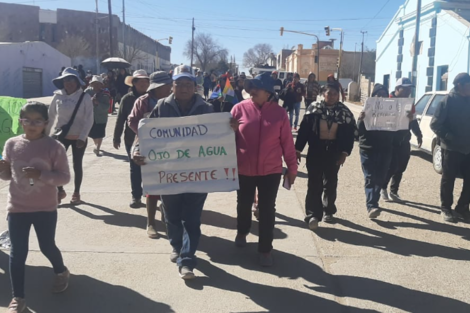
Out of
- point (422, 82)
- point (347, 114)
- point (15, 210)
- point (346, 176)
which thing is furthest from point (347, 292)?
point (422, 82)

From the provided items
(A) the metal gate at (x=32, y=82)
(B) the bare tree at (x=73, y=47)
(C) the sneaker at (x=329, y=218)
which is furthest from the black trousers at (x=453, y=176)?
(B) the bare tree at (x=73, y=47)

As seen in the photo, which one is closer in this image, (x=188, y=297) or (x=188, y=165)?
(x=188, y=297)

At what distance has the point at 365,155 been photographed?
6191mm

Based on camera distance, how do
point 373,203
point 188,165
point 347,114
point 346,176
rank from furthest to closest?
point 346,176 < point 373,203 < point 347,114 < point 188,165

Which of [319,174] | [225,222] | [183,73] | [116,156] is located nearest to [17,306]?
[183,73]

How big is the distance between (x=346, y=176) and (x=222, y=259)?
4.78 m

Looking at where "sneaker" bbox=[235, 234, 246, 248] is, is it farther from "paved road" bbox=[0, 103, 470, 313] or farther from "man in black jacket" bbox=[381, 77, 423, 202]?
"man in black jacket" bbox=[381, 77, 423, 202]

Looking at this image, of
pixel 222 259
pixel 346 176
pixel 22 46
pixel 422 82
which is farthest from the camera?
pixel 22 46

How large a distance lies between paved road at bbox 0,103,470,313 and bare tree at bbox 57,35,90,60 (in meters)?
50.8

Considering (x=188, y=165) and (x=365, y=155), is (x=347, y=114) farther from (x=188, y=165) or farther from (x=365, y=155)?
(x=188, y=165)

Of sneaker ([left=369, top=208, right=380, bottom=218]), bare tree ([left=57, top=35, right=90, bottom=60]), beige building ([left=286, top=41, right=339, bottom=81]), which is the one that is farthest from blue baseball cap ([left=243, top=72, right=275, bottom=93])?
beige building ([left=286, top=41, right=339, bottom=81])

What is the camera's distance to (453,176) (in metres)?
6.04

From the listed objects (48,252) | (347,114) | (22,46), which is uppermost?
(22,46)

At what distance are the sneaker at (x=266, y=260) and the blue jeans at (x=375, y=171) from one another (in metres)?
2.05
